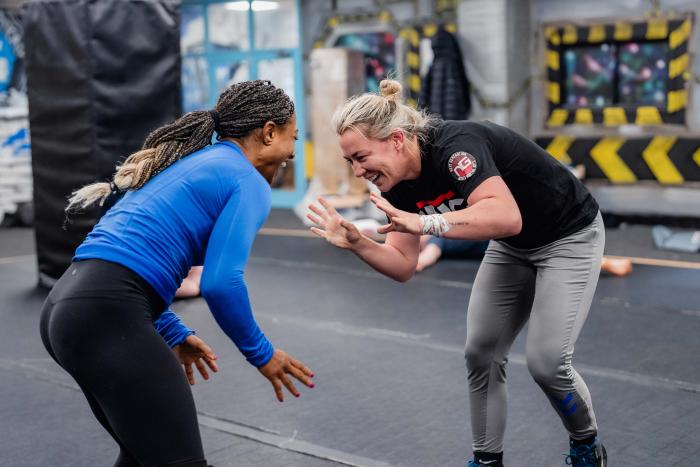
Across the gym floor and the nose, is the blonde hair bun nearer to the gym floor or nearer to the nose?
the nose

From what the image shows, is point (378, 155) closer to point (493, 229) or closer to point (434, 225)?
point (434, 225)

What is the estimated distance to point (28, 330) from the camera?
227 inches

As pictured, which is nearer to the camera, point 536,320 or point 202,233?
point 202,233

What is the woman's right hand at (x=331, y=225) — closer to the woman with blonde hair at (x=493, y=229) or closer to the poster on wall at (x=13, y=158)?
the woman with blonde hair at (x=493, y=229)

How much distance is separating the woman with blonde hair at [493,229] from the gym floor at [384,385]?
0.58 metres

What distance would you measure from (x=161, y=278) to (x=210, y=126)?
470mm

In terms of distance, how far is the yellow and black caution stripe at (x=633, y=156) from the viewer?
9219 mm

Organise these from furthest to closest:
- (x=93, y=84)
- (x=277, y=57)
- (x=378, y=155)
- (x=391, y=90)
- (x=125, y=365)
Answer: (x=277, y=57) → (x=93, y=84) → (x=391, y=90) → (x=378, y=155) → (x=125, y=365)

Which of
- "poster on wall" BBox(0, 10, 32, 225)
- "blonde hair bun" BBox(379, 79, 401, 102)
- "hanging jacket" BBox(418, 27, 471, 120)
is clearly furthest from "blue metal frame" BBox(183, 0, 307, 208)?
"blonde hair bun" BBox(379, 79, 401, 102)

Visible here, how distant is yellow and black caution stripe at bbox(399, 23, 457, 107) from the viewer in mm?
10663

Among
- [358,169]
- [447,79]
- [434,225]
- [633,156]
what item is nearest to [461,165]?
[434,225]

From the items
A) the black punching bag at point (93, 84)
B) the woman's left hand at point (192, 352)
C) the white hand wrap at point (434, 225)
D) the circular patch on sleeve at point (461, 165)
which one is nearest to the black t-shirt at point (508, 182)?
the circular patch on sleeve at point (461, 165)

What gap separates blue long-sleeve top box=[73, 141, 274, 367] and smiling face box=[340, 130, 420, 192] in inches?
20.6

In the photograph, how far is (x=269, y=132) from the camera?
244 centimetres
